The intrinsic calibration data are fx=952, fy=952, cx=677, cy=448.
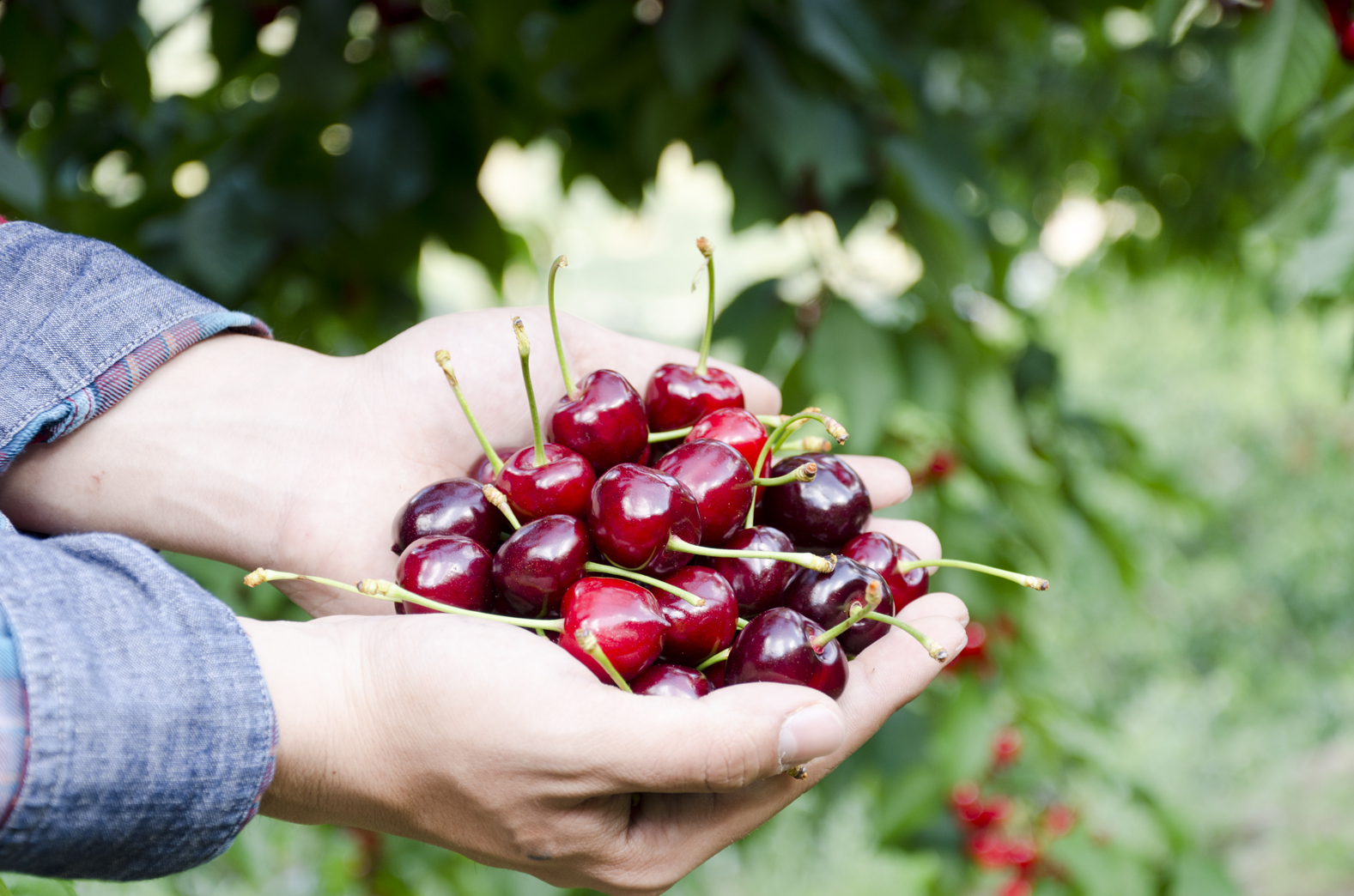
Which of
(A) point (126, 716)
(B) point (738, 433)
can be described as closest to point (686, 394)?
(B) point (738, 433)

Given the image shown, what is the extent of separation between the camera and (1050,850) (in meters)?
2.65

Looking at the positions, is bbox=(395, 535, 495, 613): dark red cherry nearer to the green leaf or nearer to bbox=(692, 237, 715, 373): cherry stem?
bbox=(692, 237, 715, 373): cherry stem

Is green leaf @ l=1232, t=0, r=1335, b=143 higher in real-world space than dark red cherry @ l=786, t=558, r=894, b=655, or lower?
higher

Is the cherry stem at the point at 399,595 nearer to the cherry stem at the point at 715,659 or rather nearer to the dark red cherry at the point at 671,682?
the dark red cherry at the point at 671,682

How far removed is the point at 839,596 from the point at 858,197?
1096mm

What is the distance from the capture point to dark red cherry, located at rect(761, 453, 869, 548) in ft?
4.76

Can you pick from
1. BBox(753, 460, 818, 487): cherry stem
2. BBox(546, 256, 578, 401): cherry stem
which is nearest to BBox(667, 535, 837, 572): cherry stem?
BBox(753, 460, 818, 487): cherry stem

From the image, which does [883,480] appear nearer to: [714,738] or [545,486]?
[545,486]

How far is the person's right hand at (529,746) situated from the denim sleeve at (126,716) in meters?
0.07

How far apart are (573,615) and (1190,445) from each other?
699 cm

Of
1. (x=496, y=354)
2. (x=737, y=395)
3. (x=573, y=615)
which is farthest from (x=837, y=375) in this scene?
(x=573, y=615)

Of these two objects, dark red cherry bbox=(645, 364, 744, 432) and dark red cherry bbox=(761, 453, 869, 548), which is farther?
dark red cherry bbox=(645, 364, 744, 432)

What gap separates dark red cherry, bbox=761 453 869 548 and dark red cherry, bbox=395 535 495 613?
0.48m

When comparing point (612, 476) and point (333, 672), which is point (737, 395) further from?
point (333, 672)
